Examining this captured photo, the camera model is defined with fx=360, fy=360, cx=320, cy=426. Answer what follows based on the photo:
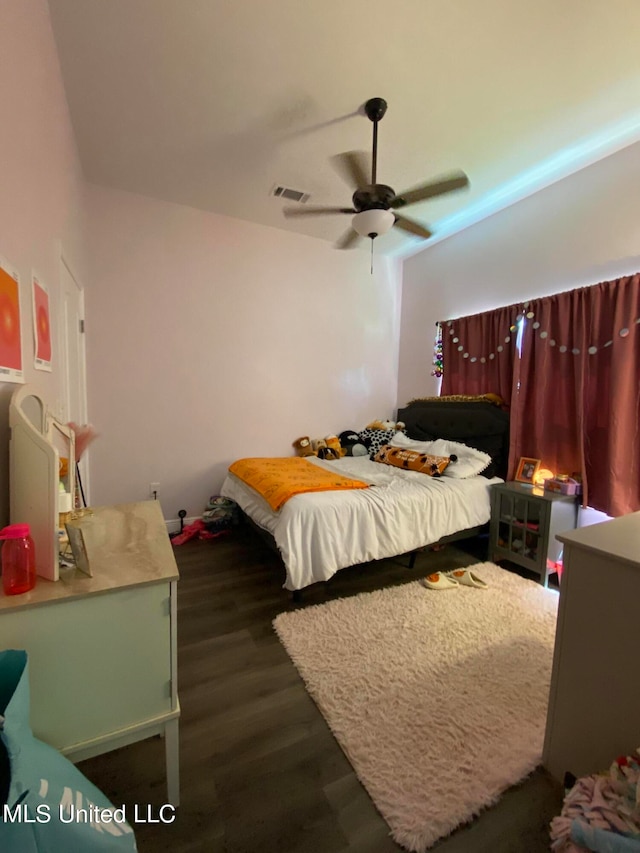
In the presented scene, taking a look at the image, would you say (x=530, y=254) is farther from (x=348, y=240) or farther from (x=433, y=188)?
(x=348, y=240)

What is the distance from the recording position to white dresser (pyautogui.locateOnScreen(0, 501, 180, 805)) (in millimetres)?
938

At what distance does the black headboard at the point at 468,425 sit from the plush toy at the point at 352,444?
0.56 m

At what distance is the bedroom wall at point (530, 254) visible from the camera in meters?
2.45

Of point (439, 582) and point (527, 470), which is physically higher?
point (527, 470)

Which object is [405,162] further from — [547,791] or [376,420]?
[547,791]

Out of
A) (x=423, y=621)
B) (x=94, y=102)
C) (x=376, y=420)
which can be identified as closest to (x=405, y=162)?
(x=94, y=102)

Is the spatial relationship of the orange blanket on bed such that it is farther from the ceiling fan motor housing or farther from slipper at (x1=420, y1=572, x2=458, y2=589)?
the ceiling fan motor housing

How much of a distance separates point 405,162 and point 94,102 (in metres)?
2.07

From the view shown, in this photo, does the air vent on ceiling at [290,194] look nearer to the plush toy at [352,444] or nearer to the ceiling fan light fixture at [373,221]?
the ceiling fan light fixture at [373,221]

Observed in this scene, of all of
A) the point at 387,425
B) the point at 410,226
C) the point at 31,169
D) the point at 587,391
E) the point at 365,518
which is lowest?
the point at 365,518

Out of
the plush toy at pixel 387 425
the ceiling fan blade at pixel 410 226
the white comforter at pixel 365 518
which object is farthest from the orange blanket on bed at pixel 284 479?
the ceiling fan blade at pixel 410 226

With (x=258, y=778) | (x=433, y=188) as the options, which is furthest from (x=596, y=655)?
(x=433, y=188)

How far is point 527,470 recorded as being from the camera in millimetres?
2926

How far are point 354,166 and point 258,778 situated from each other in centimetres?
282
